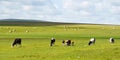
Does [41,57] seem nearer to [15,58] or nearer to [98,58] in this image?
[15,58]

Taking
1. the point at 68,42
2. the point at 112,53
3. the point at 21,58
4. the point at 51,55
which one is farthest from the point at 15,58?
the point at 68,42

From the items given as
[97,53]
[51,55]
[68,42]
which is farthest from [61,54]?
[68,42]

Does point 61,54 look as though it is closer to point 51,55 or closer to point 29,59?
point 51,55

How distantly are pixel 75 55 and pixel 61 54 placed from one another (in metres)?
1.56

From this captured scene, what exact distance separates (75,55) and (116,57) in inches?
155

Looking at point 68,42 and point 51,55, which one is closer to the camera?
point 51,55

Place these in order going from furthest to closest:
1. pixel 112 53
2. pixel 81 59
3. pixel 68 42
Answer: pixel 68 42 < pixel 112 53 < pixel 81 59

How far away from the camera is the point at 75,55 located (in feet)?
115

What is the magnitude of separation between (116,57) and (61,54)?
5.48 meters

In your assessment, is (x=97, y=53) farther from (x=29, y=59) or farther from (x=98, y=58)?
(x=29, y=59)

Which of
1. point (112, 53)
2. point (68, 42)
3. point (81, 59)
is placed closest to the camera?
point (81, 59)

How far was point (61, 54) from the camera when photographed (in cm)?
3581

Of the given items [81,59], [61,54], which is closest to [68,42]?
[61,54]

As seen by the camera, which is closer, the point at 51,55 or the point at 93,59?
the point at 93,59
